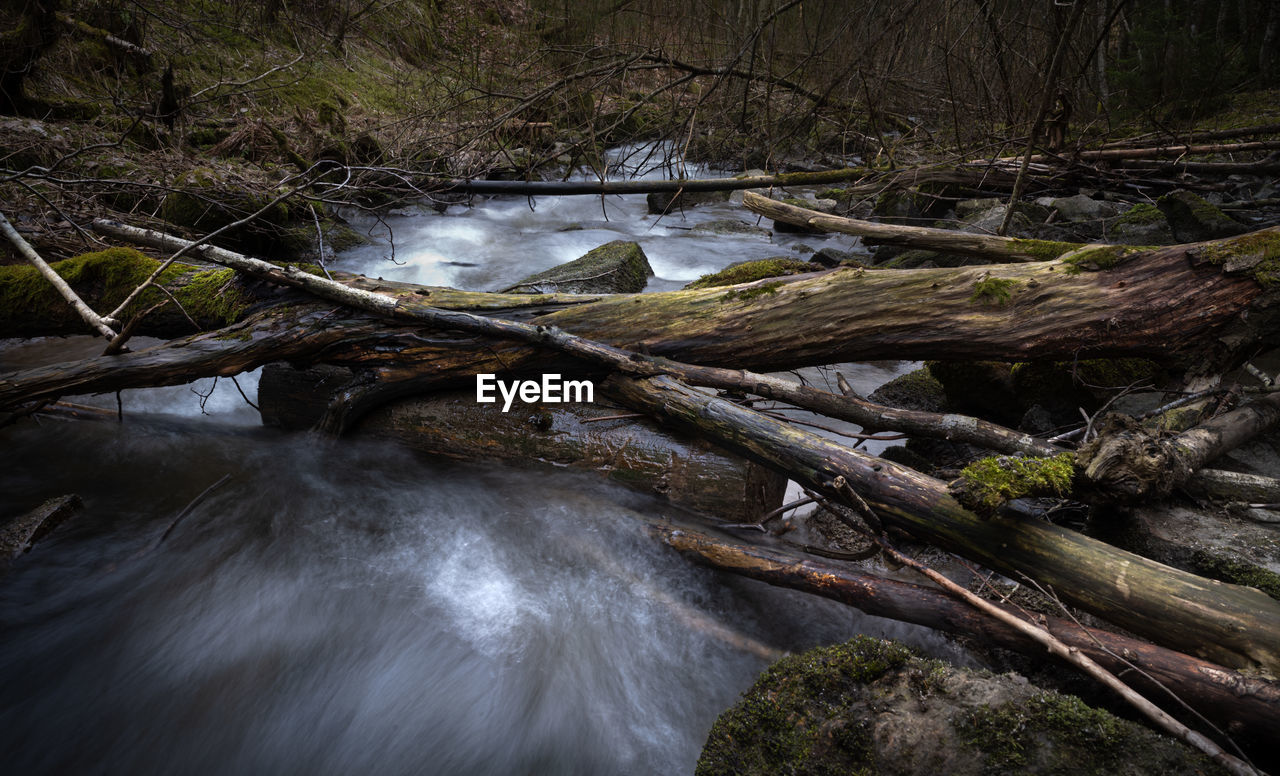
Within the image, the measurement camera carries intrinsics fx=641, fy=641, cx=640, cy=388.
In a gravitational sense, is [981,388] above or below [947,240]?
below

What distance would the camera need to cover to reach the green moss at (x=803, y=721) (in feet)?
6.12

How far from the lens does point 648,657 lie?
9.86 ft

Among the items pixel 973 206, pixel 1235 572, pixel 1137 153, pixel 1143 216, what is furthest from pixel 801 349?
pixel 973 206

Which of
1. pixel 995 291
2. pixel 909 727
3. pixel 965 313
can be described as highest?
pixel 995 291

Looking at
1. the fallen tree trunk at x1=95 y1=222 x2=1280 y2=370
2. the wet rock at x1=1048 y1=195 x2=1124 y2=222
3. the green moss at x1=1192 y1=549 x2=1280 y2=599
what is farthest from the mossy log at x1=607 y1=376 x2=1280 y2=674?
the wet rock at x1=1048 y1=195 x2=1124 y2=222

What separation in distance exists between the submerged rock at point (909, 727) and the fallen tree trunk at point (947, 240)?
9.41 ft

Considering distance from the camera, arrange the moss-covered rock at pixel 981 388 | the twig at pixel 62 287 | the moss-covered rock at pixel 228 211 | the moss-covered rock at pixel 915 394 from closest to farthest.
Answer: the twig at pixel 62 287
the moss-covered rock at pixel 981 388
the moss-covered rock at pixel 915 394
the moss-covered rock at pixel 228 211

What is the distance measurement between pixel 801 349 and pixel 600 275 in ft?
8.95

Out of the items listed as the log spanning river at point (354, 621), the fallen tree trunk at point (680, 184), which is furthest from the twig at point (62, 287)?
the fallen tree trunk at point (680, 184)

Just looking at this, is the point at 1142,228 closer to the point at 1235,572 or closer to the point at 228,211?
the point at 1235,572

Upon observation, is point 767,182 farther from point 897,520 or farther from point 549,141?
point 897,520

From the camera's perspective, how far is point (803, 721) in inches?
77.0

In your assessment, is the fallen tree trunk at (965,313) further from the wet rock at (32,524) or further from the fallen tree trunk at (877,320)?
the wet rock at (32,524)

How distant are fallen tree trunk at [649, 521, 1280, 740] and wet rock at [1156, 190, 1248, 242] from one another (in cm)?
454
